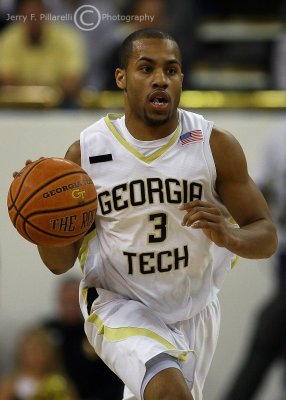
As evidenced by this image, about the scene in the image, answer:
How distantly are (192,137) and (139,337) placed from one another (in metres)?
0.88

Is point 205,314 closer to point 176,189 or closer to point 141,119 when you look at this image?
point 176,189

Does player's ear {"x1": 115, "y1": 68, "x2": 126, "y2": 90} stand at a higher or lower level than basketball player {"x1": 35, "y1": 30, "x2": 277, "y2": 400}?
higher

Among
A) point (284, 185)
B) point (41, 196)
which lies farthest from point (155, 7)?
point (41, 196)

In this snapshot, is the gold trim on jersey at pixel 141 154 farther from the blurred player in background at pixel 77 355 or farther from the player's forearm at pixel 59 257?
the blurred player in background at pixel 77 355

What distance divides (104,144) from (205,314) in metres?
0.90

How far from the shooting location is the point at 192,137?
14.7ft

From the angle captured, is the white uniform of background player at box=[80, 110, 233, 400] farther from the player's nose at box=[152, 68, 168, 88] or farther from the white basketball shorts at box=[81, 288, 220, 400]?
the player's nose at box=[152, 68, 168, 88]

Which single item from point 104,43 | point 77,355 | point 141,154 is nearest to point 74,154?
Result: point 141,154

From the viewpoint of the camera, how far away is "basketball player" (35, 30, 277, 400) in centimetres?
434

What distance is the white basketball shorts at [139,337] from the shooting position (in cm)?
427

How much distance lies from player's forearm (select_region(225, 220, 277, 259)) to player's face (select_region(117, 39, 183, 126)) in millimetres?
574

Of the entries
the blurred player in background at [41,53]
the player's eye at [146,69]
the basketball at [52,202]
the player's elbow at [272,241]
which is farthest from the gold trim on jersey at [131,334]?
the blurred player in background at [41,53]

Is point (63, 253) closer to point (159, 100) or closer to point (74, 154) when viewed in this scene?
point (74, 154)

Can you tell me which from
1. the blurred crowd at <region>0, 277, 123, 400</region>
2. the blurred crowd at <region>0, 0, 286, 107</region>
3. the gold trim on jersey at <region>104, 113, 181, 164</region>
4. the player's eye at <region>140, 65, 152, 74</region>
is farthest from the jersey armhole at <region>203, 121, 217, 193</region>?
the blurred crowd at <region>0, 277, 123, 400</region>
